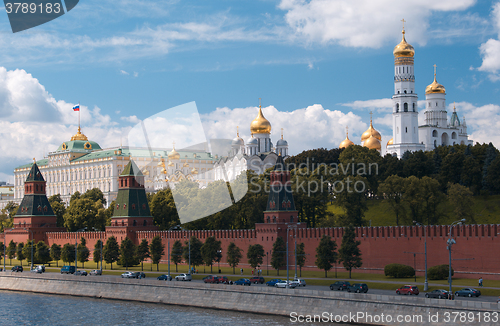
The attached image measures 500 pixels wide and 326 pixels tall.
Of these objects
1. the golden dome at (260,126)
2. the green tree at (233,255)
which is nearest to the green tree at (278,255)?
the green tree at (233,255)

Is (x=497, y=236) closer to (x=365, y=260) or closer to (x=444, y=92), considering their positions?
(x=365, y=260)

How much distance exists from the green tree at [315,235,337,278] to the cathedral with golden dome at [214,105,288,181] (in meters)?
64.1

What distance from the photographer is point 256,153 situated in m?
123

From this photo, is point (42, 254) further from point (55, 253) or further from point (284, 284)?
point (284, 284)

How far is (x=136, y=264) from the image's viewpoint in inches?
2660

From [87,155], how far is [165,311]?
11414 centimetres

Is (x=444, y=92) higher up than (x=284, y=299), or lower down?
higher up

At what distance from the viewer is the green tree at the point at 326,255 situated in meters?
53.8

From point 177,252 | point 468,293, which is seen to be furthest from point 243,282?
point 468,293

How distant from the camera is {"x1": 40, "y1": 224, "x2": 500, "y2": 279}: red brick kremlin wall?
163 feet

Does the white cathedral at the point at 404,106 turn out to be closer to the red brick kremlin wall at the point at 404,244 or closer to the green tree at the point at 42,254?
the red brick kremlin wall at the point at 404,244

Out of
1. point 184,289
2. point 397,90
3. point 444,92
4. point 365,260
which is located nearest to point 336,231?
point 365,260

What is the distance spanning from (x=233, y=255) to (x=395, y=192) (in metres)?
22.8

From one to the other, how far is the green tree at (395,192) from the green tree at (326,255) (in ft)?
67.4
